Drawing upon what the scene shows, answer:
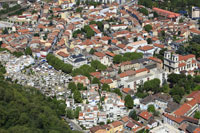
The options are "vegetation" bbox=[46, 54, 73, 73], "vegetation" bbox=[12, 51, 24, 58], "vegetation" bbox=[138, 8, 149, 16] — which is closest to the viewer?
"vegetation" bbox=[46, 54, 73, 73]

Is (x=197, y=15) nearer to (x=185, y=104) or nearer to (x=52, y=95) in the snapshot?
(x=185, y=104)

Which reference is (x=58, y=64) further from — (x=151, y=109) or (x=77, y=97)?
(x=151, y=109)

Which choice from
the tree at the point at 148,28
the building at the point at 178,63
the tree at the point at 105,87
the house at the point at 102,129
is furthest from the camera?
the tree at the point at 148,28

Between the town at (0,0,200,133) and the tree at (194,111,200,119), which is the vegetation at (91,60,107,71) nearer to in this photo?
the town at (0,0,200,133)

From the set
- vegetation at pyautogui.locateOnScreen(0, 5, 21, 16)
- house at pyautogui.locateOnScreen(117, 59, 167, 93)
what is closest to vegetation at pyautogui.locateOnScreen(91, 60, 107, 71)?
house at pyautogui.locateOnScreen(117, 59, 167, 93)

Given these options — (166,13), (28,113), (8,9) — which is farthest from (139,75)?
(8,9)

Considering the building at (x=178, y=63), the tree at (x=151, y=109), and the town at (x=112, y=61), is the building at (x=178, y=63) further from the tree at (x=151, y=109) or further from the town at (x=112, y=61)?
the tree at (x=151, y=109)

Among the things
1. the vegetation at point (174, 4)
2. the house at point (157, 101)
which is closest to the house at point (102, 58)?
the house at point (157, 101)
